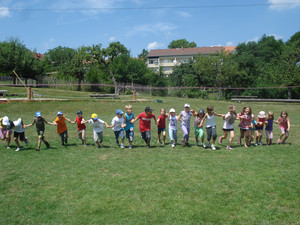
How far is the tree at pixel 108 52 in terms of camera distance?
41.1 meters

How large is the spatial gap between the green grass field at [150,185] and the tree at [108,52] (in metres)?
33.1

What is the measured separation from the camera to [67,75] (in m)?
50.3

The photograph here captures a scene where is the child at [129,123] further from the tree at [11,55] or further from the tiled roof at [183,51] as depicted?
the tiled roof at [183,51]

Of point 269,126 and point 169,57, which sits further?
point 169,57

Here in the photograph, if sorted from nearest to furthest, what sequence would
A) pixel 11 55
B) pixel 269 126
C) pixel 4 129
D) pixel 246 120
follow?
pixel 4 129, pixel 246 120, pixel 269 126, pixel 11 55

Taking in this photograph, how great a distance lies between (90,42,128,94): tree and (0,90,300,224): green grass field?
33.1m

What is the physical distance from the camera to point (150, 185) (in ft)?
20.1

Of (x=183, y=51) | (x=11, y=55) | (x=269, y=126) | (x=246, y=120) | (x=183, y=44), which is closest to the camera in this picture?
(x=246, y=120)

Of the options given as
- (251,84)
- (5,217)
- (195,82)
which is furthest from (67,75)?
(5,217)

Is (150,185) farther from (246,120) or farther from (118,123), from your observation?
(246,120)

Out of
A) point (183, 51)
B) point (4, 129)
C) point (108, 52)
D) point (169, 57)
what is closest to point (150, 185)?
point (4, 129)

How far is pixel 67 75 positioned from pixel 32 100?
27.2 metres

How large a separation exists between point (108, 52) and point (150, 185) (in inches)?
1507

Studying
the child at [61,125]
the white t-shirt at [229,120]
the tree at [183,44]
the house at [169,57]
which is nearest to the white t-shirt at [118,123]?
the child at [61,125]
